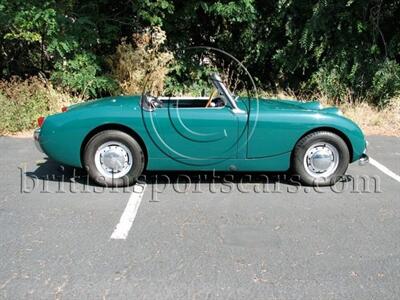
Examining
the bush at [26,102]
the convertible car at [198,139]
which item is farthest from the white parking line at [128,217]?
the bush at [26,102]

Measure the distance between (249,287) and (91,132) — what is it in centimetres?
273

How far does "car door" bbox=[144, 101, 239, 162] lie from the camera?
17.6ft

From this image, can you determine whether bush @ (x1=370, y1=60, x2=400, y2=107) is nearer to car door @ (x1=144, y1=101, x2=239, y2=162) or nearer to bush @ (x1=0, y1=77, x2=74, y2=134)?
bush @ (x1=0, y1=77, x2=74, y2=134)

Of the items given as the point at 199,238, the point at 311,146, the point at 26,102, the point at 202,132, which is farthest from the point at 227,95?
the point at 26,102

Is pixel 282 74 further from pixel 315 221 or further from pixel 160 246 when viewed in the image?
pixel 160 246

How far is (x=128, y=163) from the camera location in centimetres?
Answer: 555

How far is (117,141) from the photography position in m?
5.45

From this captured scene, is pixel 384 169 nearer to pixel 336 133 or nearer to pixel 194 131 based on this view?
pixel 336 133

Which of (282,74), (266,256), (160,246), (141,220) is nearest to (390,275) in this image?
(266,256)

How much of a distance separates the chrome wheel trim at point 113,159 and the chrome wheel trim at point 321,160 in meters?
1.91

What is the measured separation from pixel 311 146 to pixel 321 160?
0.69 feet

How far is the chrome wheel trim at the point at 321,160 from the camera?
5.61 m

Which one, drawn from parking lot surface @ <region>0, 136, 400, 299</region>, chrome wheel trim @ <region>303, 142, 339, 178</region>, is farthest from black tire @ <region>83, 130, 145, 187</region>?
chrome wheel trim @ <region>303, 142, 339, 178</region>

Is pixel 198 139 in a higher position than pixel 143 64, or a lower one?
lower
